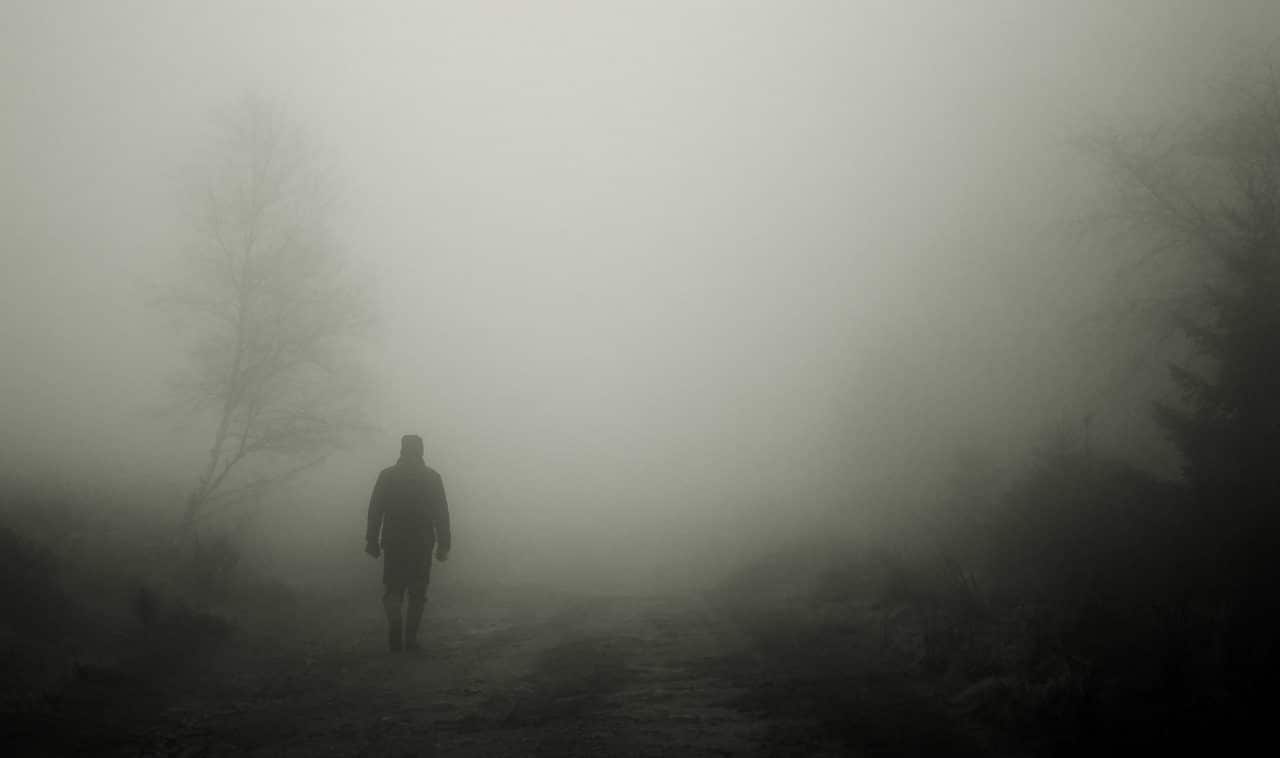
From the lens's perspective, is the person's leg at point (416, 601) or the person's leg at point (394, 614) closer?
the person's leg at point (394, 614)

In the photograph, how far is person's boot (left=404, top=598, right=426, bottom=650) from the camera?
10562mm

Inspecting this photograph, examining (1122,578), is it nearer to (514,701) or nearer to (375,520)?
(514,701)

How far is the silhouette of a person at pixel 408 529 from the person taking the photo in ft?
35.6

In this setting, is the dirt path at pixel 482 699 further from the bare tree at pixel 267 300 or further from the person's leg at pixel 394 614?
the bare tree at pixel 267 300

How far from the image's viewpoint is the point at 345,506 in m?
31.3

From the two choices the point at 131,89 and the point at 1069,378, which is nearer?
the point at 1069,378

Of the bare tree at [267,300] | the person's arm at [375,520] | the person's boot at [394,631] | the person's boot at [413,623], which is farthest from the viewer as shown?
the bare tree at [267,300]

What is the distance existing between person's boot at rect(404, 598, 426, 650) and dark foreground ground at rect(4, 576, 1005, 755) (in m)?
0.32

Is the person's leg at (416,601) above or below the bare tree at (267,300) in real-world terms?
below

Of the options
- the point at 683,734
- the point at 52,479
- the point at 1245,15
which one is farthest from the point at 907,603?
the point at 1245,15

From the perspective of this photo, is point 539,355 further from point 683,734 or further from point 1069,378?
point 683,734

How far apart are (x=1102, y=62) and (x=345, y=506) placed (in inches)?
1814

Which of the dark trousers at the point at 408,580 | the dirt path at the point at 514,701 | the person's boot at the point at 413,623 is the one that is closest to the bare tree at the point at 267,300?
the dirt path at the point at 514,701

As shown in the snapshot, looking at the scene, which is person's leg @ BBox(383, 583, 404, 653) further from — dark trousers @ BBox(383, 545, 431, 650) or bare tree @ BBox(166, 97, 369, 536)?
bare tree @ BBox(166, 97, 369, 536)
